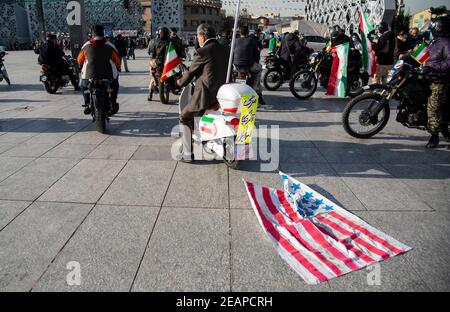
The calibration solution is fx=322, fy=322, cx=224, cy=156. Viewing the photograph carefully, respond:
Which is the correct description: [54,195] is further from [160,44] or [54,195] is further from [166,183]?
[160,44]

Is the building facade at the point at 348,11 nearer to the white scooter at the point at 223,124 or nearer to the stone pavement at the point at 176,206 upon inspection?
the stone pavement at the point at 176,206

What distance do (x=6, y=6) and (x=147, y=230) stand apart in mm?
68877

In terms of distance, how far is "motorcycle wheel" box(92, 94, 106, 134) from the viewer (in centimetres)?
584

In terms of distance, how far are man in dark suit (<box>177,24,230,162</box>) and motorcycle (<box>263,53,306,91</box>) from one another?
241 inches

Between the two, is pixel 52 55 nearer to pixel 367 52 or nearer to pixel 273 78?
pixel 273 78

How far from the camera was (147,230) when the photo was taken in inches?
120

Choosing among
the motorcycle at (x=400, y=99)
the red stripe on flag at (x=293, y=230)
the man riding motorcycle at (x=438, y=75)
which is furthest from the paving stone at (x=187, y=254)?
the man riding motorcycle at (x=438, y=75)

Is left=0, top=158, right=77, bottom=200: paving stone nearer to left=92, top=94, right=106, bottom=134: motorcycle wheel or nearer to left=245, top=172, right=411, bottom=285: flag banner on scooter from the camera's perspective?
left=92, top=94, right=106, bottom=134: motorcycle wheel

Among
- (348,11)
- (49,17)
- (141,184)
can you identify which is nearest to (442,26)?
(141,184)

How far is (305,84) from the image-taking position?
920 cm

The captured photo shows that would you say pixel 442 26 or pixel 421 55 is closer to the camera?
pixel 442 26

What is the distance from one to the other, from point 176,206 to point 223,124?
1243mm
